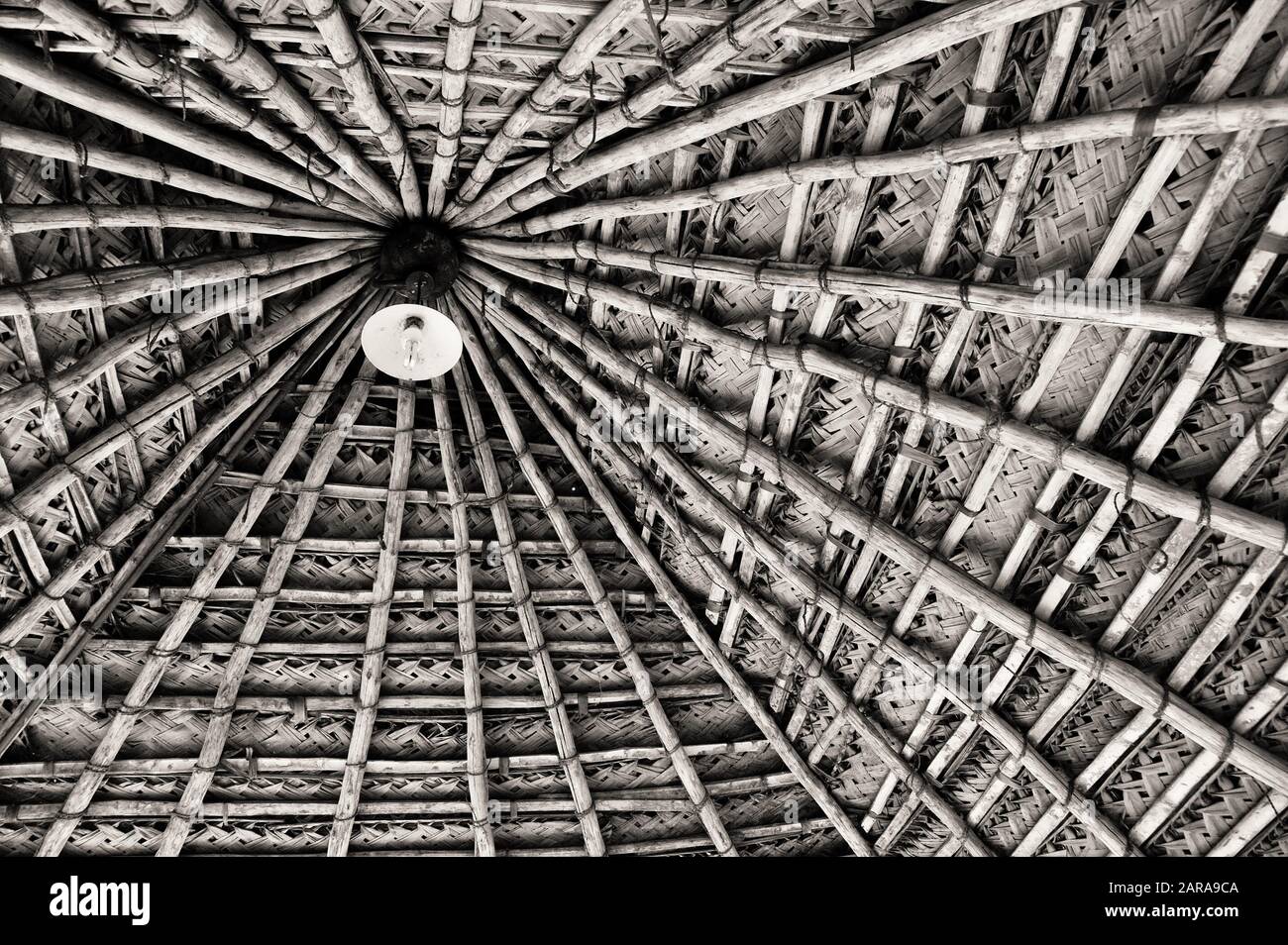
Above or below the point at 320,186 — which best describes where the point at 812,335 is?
below

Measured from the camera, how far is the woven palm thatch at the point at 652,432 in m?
7.55

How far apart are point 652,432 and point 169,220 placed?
4218 mm

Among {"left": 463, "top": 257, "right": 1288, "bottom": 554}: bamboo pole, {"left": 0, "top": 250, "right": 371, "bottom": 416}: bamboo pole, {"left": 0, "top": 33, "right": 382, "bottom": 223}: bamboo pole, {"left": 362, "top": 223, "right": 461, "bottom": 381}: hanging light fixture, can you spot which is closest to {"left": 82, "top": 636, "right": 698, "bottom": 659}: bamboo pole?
{"left": 0, "top": 250, "right": 371, "bottom": 416}: bamboo pole

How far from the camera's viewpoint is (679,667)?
39.8 feet

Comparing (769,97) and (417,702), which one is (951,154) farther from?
(417,702)

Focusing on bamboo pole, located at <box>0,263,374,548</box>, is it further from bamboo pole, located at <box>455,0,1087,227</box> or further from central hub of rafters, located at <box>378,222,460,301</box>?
bamboo pole, located at <box>455,0,1087,227</box>

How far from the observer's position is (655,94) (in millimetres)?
8102

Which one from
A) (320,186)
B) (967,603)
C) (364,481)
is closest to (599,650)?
(364,481)

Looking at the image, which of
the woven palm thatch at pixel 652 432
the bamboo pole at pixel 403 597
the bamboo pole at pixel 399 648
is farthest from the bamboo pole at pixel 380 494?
the bamboo pole at pixel 403 597

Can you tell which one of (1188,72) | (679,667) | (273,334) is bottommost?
(1188,72)

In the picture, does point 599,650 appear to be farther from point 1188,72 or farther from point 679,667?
point 1188,72

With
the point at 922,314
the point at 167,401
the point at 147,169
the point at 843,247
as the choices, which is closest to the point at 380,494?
the point at 167,401
